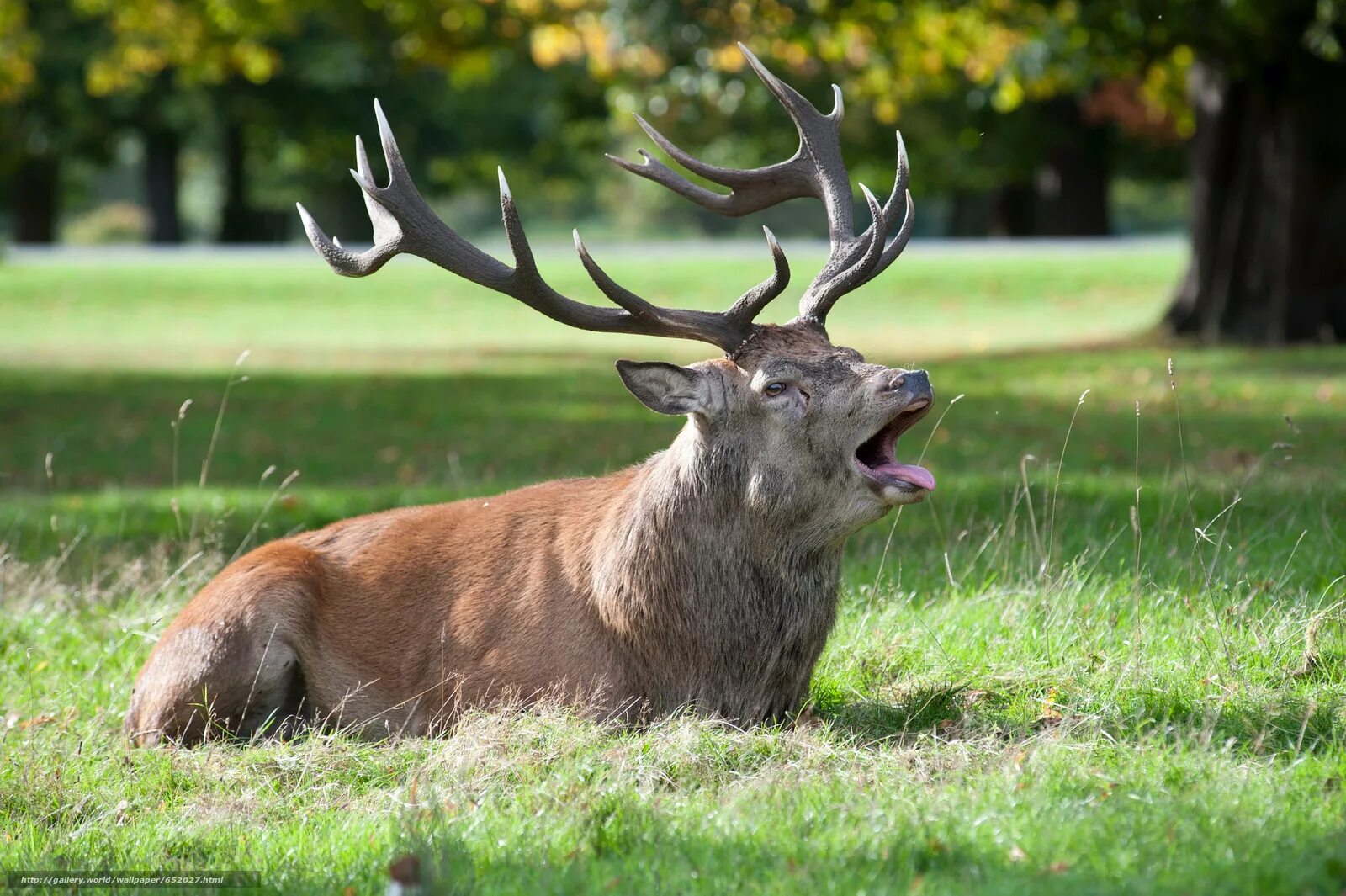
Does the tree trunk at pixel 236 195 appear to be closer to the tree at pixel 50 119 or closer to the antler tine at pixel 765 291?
the tree at pixel 50 119

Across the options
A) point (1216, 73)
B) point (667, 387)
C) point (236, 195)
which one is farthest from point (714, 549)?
point (236, 195)

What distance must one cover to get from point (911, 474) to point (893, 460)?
0.73 ft

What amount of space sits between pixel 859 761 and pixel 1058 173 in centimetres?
3665

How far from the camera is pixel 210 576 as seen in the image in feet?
26.2

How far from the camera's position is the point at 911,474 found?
5.34 meters

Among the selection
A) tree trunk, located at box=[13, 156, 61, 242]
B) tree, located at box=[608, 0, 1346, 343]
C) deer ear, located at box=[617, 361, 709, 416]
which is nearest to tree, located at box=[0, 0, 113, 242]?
tree trunk, located at box=[13, 156, 61, 242]

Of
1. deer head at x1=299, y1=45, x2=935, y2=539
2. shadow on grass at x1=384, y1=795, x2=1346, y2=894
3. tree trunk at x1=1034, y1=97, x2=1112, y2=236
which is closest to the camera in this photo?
shadow on grass at x1=384, y1=795, x2=1346, y2=894

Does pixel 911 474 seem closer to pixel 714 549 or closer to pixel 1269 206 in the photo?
pixel 714 549

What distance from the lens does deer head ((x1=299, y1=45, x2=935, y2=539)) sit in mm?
5391

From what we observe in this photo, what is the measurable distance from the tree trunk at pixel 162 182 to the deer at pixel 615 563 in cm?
4128

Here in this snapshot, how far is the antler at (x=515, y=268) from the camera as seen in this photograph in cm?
566

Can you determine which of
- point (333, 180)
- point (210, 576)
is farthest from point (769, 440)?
point (333, 180)

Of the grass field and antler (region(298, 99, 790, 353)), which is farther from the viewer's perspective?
antler (region(298, 99, 790, 353))

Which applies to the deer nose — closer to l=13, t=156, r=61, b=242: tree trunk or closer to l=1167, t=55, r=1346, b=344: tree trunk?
l=1167, t=55, r=1346, b=344: tree trunk
